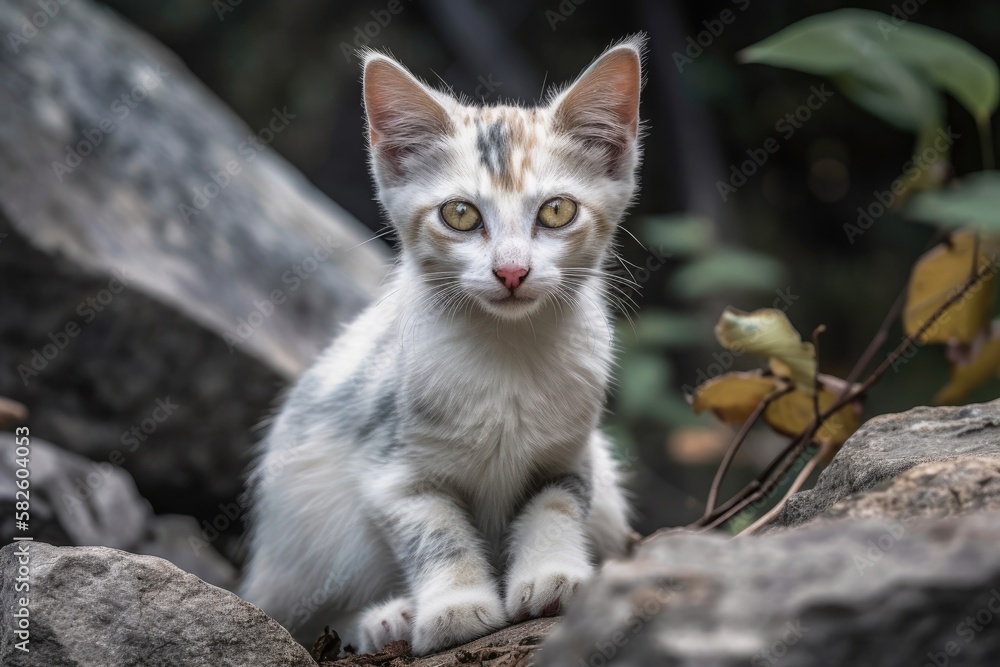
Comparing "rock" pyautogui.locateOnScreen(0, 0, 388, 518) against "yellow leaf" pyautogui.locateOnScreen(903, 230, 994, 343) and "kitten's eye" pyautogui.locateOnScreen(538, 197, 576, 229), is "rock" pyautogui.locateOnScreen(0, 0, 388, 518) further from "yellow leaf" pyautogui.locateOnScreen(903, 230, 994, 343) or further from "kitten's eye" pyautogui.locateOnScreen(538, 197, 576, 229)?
"yellow leaf" pyautogui.locateOnScreen(903, 230, 994, 343)

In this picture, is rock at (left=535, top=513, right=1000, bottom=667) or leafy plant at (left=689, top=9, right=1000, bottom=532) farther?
leafy plant at (left=689, top=9, right=1000, bottom=532)

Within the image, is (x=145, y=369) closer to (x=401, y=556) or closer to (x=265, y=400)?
(x=265, y=400)

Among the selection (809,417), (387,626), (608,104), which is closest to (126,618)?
(387,626)

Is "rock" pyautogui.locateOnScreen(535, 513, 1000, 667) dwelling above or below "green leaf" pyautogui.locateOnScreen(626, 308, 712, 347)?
above

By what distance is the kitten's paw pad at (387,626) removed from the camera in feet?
7.23

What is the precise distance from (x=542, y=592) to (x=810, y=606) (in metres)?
1.11

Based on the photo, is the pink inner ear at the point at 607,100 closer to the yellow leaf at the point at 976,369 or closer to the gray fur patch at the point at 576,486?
the gray fur patch at the point at 576,486

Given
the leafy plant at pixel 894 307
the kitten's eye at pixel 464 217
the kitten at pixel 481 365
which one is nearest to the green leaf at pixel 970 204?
the leafy plant at pixel 894 307

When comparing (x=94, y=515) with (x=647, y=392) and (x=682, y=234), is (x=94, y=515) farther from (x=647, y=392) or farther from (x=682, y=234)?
(x=682, y=234)

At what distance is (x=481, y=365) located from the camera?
7.54 feet

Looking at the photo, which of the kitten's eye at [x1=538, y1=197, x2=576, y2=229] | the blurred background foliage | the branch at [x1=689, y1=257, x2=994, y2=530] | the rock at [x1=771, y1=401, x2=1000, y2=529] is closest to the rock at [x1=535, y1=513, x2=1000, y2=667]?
the rock at [x1=771, y1=401, x2=1000, y2=529]

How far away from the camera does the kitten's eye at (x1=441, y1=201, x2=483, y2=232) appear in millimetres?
2234

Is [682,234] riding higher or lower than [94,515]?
higher

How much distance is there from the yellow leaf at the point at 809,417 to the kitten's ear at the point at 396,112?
131 centimetres
